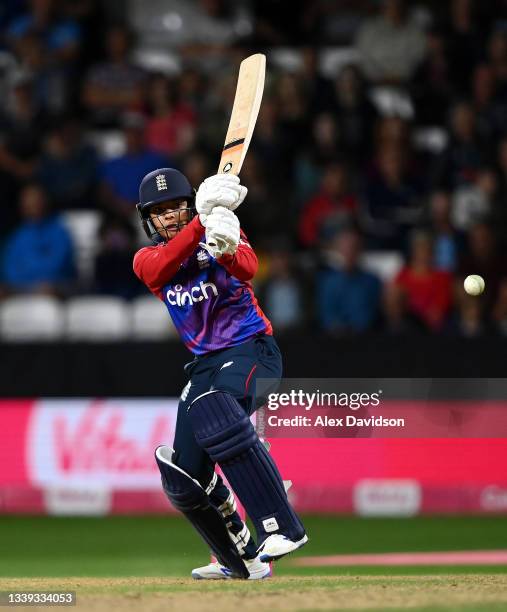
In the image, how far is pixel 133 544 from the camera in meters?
8.01

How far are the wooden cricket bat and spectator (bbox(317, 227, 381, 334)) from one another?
3.88 metres

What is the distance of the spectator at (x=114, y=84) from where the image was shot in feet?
40.1

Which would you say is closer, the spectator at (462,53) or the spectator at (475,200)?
the spectator at (475,200)

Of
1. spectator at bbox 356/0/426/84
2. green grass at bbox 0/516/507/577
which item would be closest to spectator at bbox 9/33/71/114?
spectator at bbox 356/0/426/84

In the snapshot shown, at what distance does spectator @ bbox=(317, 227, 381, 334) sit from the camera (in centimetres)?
998

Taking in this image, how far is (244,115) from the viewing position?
6.05 metres

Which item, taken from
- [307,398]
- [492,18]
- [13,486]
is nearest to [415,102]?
[492,18]

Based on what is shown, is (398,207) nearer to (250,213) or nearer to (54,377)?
(250,213)

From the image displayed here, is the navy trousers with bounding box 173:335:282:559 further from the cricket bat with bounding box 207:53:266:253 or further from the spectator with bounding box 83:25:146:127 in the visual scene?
the spectator with bounding box 83:25:146:127

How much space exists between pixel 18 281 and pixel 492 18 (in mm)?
4771

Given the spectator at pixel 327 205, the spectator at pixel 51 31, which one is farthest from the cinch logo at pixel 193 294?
the spectator at pixel 51 31

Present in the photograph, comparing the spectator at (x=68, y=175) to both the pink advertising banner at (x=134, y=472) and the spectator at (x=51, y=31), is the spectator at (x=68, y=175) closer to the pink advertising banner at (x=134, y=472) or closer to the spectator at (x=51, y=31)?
the spectator at (x=51, y=31)

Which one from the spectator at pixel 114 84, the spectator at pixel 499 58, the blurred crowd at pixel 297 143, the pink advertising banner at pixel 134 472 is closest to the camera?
the pink advertising banner at pixel 134 472

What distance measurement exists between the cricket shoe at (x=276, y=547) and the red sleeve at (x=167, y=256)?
1.20 meters
